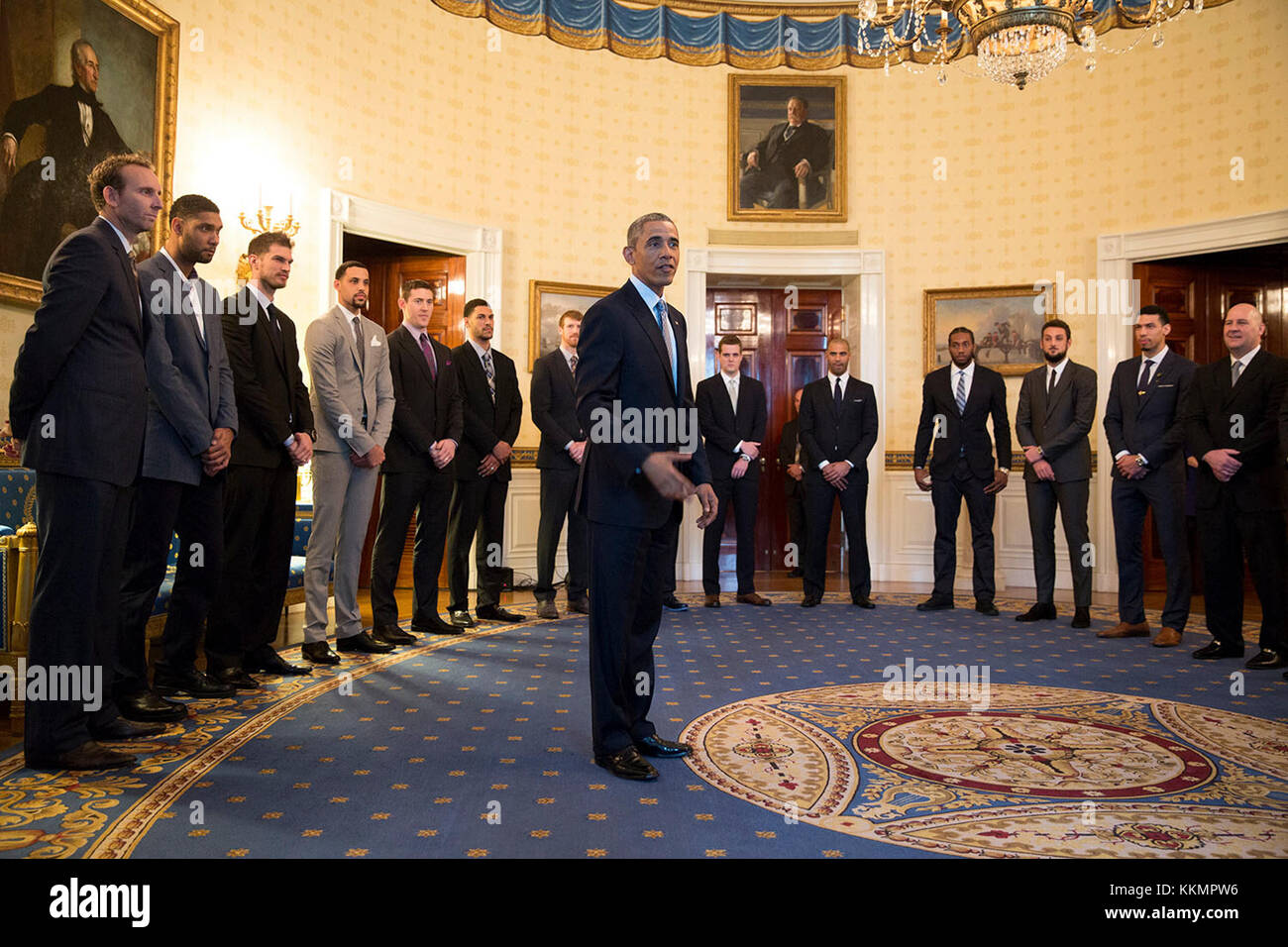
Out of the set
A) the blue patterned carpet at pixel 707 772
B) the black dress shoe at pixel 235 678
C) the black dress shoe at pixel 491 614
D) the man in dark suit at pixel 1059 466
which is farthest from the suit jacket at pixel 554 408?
→ the man in dark suit at pixel 1059 466

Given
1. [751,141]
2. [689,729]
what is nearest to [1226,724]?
[689,729]

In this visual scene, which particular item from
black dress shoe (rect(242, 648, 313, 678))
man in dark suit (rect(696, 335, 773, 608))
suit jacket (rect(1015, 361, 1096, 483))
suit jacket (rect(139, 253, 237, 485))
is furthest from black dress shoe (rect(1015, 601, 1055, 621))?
suit jacket (rect(139, 253, 237, 485))

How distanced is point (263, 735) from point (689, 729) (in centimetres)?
156

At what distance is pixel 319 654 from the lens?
467 cm

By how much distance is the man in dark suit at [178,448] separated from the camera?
3486 millimetres

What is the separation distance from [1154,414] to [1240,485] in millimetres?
882

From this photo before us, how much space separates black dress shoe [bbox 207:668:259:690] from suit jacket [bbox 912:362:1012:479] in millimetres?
4831

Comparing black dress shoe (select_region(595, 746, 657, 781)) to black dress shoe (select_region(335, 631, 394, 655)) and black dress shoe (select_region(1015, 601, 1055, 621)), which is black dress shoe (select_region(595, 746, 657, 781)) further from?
black dress shoe (select_region(1015, 601, 1055, 621))

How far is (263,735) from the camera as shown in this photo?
337 centimetres

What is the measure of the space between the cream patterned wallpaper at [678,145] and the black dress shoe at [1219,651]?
13.7ft

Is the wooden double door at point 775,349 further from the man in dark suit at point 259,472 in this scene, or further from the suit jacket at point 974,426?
the man in dark suit at point 259,472

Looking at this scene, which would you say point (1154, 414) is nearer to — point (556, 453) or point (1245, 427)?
point (1245, 427)

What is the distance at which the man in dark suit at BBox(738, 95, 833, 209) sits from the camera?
9312 mm
